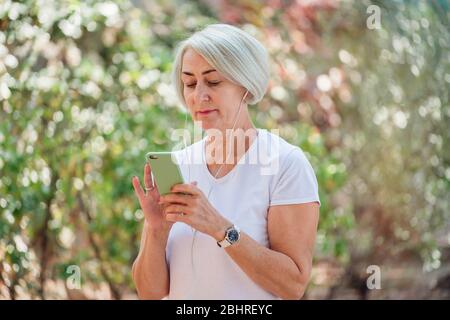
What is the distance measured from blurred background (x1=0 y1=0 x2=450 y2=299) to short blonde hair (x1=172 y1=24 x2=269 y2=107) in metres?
1.80

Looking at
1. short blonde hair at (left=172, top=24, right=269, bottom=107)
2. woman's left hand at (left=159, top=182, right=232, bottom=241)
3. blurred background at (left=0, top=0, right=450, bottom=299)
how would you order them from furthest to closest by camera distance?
blurred background at (left=0, top=0, right=450, bottom=299)
short blonde hair at (left=172, top=24, right=269, bottom=107)
woman's left hand at (left=159, top=182, right=232, bottom=241)

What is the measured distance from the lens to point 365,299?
154 inches

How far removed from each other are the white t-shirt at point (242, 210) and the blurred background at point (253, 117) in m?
1.79

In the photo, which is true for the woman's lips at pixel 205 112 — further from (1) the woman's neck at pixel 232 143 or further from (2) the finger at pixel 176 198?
(2) the finger at pixel 176 198

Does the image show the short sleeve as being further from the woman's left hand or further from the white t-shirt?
the woman's left hand

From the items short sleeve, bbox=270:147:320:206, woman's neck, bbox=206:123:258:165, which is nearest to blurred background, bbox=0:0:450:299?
woman's neck, bbox=206:123:258:165

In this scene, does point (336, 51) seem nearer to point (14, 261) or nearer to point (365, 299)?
point (365, 299)

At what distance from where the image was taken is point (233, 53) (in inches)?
61.1

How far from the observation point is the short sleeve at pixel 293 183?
1522mm

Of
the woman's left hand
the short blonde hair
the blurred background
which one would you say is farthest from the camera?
the blurred background

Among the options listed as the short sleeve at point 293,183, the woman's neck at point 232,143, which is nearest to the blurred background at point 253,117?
the woman's neck at point 232,143

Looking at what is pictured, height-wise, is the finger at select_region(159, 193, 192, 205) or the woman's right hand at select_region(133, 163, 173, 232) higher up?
the finger at select_region(159, 193, 192, 205)

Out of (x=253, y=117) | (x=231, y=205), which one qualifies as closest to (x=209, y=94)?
(x=231, y=205)

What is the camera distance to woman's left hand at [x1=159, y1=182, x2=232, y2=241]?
4.75 ft
